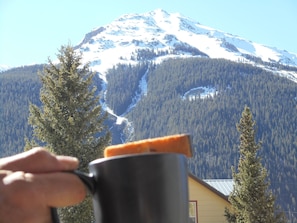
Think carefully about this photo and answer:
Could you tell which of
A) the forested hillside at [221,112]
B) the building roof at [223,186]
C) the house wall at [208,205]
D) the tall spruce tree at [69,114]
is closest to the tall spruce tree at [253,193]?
the tall spruce tree at [69,114]

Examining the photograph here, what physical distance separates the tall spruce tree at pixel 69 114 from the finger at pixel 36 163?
12236 mm

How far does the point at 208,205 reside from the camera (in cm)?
2564

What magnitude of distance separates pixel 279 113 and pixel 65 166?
5155 inches

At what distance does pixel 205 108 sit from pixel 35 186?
12672 cm

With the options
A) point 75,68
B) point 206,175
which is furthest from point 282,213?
point 206,175

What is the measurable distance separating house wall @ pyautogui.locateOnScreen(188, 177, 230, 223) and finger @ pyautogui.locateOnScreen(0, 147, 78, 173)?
24860 mm

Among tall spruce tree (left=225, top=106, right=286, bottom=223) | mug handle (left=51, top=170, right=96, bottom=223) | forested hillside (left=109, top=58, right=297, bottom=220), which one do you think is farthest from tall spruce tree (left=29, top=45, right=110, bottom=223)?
forested hillside (left=109, top=58, right=297, bottom=220)

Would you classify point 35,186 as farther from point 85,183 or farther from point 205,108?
point 205,108

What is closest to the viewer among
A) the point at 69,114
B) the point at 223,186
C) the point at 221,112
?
the point at 69,114

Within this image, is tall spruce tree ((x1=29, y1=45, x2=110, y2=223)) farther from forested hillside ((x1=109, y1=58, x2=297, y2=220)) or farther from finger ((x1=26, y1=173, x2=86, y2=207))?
forested hillside ((x1=109, y1=58, x2=297, y2=220))

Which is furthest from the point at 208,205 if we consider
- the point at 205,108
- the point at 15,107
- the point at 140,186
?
the point at 205,108

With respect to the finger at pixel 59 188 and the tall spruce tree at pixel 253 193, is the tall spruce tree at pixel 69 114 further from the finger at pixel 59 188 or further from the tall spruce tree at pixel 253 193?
the finger at pixel 59 188

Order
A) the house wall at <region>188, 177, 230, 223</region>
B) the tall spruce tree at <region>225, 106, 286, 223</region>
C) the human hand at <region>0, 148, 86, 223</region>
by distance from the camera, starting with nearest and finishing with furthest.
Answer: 1. the human hand at <region>0, 148, 86, 223</region>
2. the tall spruce tree at <region>225, 106, 286, 223</region>
3. the house wall at <region>188, 177, 230, 223</region>

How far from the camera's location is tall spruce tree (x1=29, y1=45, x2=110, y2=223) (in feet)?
43.8
